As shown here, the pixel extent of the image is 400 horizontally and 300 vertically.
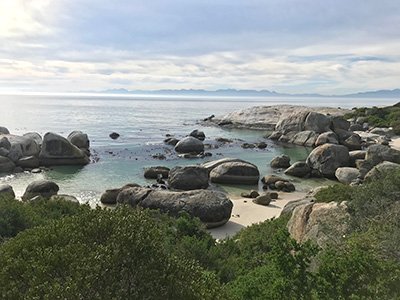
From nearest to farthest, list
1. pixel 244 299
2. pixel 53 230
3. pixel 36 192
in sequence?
pixel 53 230, pixel 244 299, pixel 36 192

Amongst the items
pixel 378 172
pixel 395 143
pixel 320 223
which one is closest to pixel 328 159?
pixel 378 172

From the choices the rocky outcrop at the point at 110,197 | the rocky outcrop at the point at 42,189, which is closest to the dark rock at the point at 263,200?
the rocky outcrop at the point at 110,197

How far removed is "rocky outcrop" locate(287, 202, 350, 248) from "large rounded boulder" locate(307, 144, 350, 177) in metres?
18.9

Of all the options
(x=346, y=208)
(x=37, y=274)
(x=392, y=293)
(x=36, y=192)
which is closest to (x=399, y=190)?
(x=346, y=208)

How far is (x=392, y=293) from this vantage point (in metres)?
5.58

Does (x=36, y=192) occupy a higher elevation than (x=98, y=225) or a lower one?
lower

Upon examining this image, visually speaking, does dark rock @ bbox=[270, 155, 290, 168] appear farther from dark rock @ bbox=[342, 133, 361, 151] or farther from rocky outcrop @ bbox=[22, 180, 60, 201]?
rocky outcrop @ bbox=[22, 180, 60, 201]

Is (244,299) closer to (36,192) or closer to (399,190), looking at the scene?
(399,190)

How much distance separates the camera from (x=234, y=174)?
2850 cm

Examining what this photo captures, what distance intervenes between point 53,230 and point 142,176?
81.6 ft

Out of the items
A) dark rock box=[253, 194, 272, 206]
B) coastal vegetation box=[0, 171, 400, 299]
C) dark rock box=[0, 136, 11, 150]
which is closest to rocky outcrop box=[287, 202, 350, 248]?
coastal vegetation box=[0, 171, 400, 299]

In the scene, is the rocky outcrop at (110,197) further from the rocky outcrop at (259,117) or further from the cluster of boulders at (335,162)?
the rocky outcrop at (259,117)

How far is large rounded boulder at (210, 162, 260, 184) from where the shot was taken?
28.4 meters

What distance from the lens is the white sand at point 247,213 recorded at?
19.1 meters
